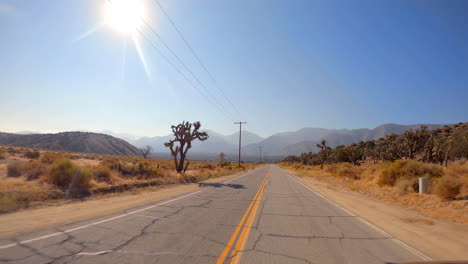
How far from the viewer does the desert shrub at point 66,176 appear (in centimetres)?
1330

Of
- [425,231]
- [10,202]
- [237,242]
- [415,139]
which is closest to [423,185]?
[425,231]

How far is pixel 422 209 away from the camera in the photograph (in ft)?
36.2

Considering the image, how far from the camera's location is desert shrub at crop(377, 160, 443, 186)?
16.3m

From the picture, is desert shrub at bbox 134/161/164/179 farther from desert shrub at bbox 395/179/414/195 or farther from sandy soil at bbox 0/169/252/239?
desert shrub at bbox 395/179/414/195

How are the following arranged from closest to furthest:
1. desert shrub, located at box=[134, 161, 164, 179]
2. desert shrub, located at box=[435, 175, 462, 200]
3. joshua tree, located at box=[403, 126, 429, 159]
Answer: desert shrub, located at box=[435, 175, 462, 200] < desert shrub, located at box=[134, 161, 164, 179] < joshua tree, located at box=[403, 126, 429, 159]

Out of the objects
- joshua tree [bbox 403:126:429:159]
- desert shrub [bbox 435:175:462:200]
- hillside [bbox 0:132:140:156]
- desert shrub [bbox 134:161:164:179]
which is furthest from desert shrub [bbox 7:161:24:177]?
hillside [bbox 0:132:140:156]

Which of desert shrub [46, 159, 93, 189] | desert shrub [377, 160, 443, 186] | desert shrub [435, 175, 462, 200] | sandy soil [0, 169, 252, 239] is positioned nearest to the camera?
sandy soil [0, 169, 252, 239]

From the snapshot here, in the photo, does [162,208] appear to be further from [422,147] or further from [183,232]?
[422,147]

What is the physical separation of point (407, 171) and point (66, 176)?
2320 centimetres

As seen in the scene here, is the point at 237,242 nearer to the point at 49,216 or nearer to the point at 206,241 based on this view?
the point at 206,241

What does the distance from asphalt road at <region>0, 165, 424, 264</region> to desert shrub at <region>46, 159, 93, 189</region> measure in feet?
23.6

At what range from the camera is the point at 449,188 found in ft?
39.0

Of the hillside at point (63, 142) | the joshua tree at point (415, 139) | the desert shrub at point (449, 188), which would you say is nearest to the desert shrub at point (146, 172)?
the desert shrub at point (449, 188)

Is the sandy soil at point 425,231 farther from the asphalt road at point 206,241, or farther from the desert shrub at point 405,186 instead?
the desert shrub at point 405,186
